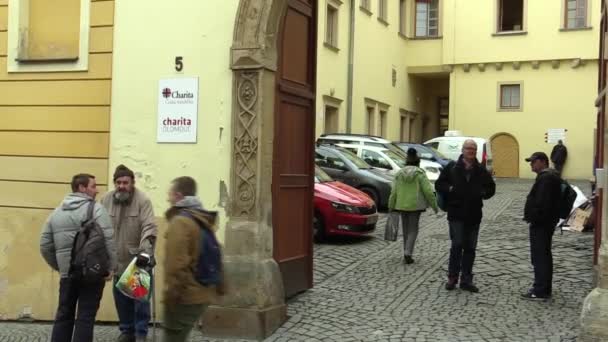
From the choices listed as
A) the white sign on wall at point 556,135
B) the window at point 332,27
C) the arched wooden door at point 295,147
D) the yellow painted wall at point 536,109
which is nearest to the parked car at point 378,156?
the window at point 332,27

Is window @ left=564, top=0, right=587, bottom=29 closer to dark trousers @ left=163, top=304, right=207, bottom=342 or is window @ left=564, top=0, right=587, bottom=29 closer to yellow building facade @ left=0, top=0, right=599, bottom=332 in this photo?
yellow building facade @ left=0, top=0, right=599, bottom=332

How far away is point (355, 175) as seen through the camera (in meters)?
15.8

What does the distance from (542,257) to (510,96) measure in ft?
88.6

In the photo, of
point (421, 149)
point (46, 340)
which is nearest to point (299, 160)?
point (46, 340)

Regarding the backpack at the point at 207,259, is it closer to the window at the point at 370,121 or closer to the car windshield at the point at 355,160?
the car windshield at the point at 355,160

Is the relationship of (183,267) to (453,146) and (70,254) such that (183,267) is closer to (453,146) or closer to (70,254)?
(70,254)

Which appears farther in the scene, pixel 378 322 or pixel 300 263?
pixel 300 263

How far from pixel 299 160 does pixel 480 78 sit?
90.7ft

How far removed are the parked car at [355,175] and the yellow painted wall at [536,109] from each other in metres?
18.8

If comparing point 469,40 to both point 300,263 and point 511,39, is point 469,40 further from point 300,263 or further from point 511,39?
point 300,263

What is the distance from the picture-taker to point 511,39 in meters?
33.5

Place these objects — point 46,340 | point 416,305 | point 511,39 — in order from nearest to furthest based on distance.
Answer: point 46,340, point 416,305, point 511,39

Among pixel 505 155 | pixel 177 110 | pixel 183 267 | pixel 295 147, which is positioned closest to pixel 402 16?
pixel 505 155

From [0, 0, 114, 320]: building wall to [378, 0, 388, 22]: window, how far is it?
75.8ft
